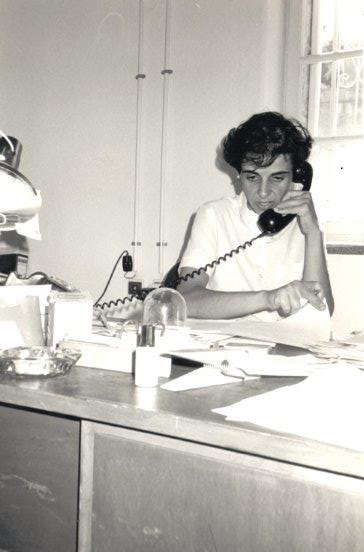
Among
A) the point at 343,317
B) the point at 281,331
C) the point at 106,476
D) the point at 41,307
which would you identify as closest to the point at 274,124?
the point at 343,317

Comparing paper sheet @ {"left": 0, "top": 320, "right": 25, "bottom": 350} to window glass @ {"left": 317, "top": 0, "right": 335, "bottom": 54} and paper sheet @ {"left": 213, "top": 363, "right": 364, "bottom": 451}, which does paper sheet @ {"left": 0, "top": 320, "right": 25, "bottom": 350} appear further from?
window glass @ {"left": 317, "top": 0, "right": 335, "bottom": 54}

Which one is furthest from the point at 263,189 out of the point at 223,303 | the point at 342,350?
the point at 342,350

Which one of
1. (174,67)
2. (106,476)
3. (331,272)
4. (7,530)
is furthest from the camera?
(174,67)

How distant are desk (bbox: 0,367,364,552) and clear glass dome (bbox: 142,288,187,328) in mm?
470

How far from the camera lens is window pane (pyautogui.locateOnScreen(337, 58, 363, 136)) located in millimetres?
2693

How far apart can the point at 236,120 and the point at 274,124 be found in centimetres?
66

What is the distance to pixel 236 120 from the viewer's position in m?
2.80

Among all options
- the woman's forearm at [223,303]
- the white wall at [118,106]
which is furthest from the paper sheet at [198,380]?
the white wall at [118,106]

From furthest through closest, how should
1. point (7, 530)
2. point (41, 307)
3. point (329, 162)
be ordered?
1. point (329, 162)
2. point (41, 307)
3. point (7, 530)

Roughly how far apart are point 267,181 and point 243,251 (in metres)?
0.29

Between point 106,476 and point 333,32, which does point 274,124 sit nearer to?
point 333,32

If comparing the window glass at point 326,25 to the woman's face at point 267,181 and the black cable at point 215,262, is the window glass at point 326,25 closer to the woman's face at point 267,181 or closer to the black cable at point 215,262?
the woman's face at point 267,181

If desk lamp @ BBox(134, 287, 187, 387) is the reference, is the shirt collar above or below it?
above

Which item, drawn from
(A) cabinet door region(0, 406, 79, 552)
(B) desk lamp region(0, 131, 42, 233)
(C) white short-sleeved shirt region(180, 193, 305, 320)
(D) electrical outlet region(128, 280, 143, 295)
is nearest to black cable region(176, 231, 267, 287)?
(C) white short-sleeved shirt region(180, 193, 305, 320)
